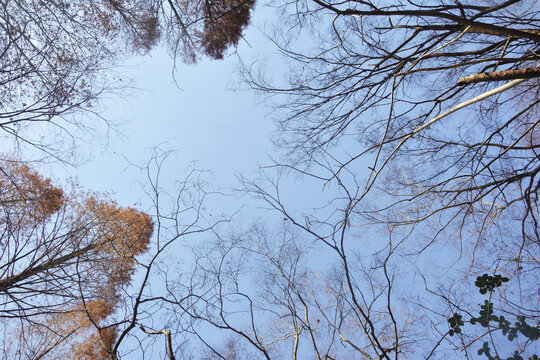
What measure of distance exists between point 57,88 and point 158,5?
208cm

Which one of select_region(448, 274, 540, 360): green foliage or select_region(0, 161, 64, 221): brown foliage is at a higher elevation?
select_region(0, 161, 64, 221): brown foliage

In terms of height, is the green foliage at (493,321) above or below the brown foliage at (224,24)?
below

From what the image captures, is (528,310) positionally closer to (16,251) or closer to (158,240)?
(158,240)

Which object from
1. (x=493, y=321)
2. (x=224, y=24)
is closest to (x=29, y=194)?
(x=224, y=24)

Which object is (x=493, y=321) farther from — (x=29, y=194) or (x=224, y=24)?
(x=29, y=194)

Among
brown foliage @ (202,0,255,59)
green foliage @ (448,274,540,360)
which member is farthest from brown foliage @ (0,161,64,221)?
green foliage @ (448,274,540,360)

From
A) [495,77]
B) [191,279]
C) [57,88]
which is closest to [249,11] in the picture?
[57,88]

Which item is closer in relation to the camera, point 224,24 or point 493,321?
point 493,321

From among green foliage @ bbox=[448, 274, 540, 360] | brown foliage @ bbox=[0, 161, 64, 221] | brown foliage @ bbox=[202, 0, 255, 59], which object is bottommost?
green foliage @ bbox=[448, 274, 540, 360]

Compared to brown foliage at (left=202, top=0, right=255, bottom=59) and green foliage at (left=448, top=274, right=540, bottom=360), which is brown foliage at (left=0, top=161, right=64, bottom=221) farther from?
green foliage at (left=448, top=274, right=540, bottom=360)

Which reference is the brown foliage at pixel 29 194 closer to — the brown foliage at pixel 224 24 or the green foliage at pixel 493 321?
the brown foliage at pixel 224 24

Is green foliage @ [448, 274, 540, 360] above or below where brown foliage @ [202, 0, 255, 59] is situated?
below

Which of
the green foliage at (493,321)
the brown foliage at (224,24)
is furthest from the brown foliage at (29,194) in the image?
the green foliage at (493,321)

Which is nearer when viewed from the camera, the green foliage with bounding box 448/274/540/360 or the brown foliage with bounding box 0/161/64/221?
the green foliage with bounding box 448/274/540/360
